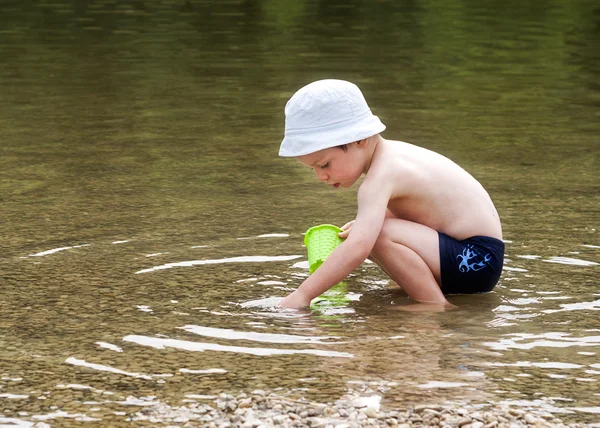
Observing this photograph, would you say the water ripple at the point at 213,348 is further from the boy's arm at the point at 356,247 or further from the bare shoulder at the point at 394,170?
the bare shoulder at the point at 394,170

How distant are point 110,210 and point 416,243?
2.28 meters

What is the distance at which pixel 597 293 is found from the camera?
4.62m

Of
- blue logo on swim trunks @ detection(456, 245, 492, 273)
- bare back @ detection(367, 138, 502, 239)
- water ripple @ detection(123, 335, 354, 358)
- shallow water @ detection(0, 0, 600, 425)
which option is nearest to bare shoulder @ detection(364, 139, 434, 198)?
bare back @ detection(367, 138, 502, 239)

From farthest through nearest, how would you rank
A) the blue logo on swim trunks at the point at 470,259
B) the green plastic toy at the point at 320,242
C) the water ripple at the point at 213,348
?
the green plastic toy at the point at 320,242
the blue logo on swim trunks at the point at 470,259
the water ripple at the point at 213,348

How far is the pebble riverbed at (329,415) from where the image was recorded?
10.4 feet

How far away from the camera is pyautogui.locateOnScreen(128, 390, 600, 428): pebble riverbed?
3176mm

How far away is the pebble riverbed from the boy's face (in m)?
1.27

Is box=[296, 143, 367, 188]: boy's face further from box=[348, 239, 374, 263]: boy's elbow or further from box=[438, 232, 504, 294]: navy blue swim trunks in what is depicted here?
box=[438, 232, 504, 294]: navy blue swim trunks

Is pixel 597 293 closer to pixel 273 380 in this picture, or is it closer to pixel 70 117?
pixel 273 380

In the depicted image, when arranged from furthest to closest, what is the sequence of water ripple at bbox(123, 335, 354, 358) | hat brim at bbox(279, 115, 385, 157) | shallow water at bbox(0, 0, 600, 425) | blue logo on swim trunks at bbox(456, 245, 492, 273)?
blue logo on swim trunks at bbox(456, 245, 492, 273) → hat brim at bbox(279, 115, 385, 157) → water ripple at bbox(123, 335, 354, 358) → shallow water at bbox(0, 0, 600, 425)

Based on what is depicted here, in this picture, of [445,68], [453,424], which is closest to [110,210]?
[453,424]

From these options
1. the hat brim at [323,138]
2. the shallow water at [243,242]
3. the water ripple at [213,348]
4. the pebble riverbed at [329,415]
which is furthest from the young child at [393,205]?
the pebble riverbed at [329,415]

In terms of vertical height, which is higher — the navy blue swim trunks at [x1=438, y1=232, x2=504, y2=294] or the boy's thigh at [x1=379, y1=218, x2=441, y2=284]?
the boy's thigh at [x1=379, y1=218, x2=441, y2=284]

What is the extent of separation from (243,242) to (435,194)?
4.21 ft
